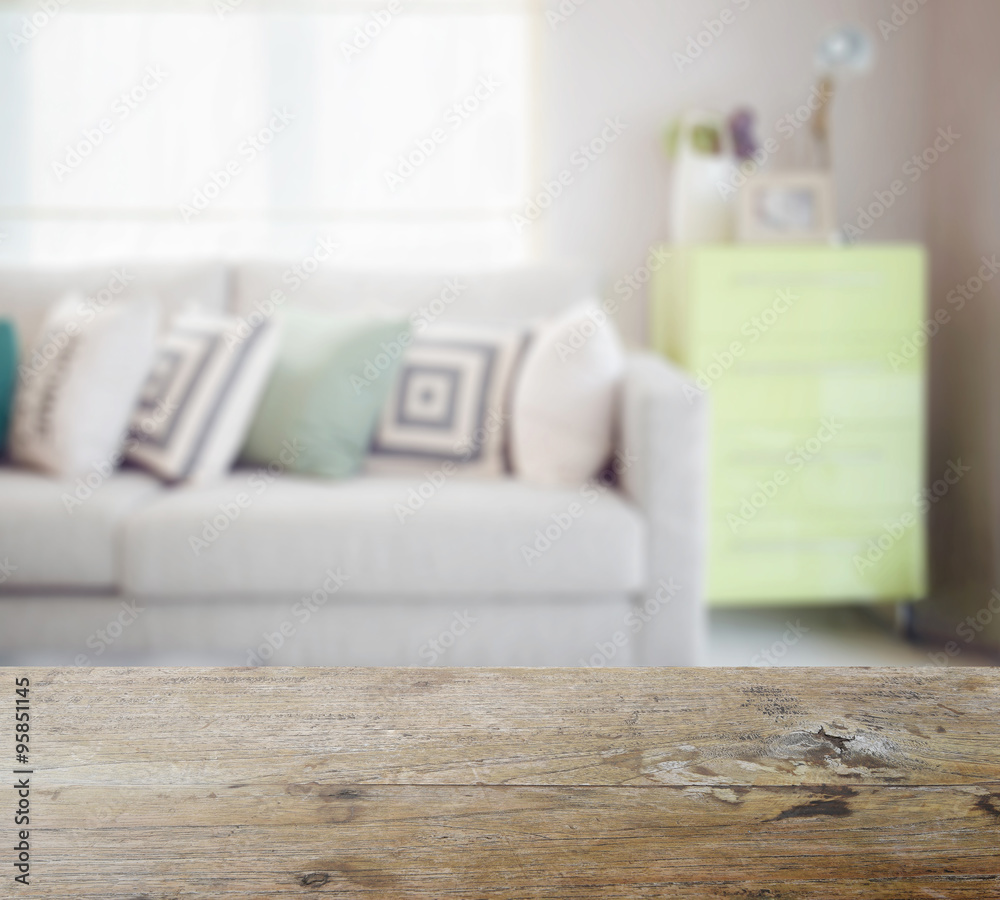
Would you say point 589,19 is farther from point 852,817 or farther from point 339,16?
point 852,817

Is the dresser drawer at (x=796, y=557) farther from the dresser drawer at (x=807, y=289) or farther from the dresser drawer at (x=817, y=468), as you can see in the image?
the dresser drawer at (x=807, y=289)

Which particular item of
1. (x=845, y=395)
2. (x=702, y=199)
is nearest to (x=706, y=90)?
(x=702, y=199)

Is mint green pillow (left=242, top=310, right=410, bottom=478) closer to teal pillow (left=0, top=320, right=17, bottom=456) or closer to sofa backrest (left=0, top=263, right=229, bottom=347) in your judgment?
sofa backrest (left=0, top=263, right=229, bottom=347)

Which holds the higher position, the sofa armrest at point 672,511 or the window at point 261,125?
the window at point 261,125

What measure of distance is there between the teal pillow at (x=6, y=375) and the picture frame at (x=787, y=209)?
1.86 m

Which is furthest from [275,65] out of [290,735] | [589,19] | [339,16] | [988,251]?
[290,735]

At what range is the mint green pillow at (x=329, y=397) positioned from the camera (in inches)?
82.9

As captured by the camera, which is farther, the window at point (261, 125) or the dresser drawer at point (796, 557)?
the window at point (261, 125)

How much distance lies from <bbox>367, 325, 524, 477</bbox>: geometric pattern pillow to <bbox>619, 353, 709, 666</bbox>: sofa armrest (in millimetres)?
372

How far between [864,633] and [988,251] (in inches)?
42.0

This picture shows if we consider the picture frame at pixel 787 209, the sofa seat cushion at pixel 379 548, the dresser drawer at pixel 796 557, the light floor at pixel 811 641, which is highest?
the picture frame at pixel 787 209

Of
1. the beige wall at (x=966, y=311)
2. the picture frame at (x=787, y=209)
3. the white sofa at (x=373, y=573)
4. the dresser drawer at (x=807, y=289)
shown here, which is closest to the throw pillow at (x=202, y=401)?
the white sofa at (x=373, y=573)

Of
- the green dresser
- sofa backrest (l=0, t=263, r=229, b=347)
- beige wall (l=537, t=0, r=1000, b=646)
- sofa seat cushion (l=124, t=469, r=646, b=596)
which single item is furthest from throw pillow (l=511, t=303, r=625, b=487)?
beige wall (l=537, t=0, r=1000, b=646)

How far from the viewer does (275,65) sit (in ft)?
9.75
